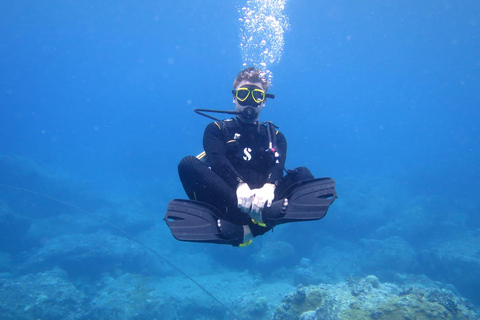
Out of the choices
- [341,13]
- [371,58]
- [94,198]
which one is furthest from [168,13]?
[371,58]

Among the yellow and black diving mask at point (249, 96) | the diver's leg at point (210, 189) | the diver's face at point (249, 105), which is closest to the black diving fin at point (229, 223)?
the diver's leg at point (210, 189)

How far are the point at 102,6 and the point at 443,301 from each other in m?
62.5

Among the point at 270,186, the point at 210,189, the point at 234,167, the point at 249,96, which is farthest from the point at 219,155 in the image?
the point at 249,96

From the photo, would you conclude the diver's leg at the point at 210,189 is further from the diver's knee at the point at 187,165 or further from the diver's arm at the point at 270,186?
the diver's arm at the point at 270,186

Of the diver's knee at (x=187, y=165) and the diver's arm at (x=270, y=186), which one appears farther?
the diver's knee at (x=187, y=165)

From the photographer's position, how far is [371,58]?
56219 millimetres

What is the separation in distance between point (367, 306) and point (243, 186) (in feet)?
20.5

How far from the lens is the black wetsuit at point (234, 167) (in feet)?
9.95

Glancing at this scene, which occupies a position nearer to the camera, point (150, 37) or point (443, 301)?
point (443, 301)

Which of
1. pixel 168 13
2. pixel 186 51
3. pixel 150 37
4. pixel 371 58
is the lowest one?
pixel 371 58

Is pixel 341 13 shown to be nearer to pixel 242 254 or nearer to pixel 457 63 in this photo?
pixel 457 63

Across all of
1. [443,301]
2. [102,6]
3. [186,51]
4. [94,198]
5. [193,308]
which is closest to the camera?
[443,301]

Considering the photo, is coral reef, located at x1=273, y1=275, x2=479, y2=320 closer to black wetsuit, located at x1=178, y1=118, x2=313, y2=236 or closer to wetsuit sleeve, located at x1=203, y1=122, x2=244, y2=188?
black wetsuit, located at x1=178, y1=118, x2=313, y2=236

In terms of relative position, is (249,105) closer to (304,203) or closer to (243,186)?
(243,186)
